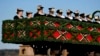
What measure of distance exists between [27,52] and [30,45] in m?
0.45

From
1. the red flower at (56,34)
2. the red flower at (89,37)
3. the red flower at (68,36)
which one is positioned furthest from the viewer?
the red flower at (89,37)

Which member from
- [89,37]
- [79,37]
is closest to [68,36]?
[79,37]

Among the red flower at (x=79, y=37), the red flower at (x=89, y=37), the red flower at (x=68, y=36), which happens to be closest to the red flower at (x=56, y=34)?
the red flower at (x=68, y=36)

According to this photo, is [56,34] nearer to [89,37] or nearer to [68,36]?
[68,36]

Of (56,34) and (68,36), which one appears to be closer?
(56,34)

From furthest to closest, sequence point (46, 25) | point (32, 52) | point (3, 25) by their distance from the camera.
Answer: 1. point (3, 25)
2. point (32, 52)
3. point (46, 25)

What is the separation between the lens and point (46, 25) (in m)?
13.6

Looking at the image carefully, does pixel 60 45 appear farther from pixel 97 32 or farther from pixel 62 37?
pixel 97 32

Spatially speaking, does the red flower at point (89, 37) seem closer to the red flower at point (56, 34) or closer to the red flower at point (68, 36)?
the red flower at point (68, 36)

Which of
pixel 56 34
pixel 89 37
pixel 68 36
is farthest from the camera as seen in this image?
pixel 89 37

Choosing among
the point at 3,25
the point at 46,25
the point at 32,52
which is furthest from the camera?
the point at 3,25

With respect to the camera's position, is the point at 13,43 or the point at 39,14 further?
the point at 13,43

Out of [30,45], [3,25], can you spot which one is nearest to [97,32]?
[30,45]

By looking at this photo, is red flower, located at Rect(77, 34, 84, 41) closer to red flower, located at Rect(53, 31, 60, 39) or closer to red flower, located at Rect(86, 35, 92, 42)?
red flower, located at Rect(86, 35, 92, 42)
